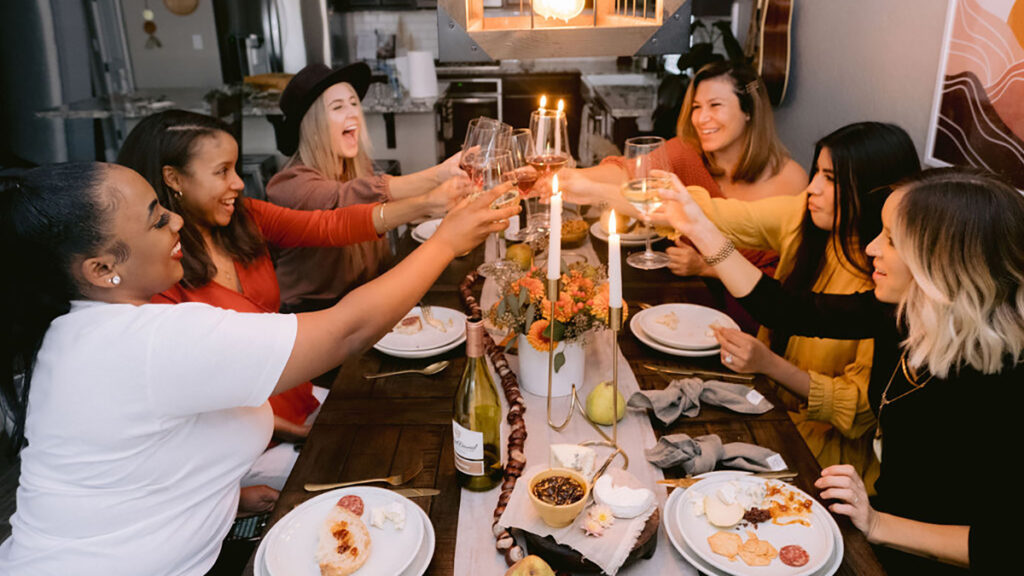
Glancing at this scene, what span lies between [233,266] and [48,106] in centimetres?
484

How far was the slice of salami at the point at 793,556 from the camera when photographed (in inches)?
40.0

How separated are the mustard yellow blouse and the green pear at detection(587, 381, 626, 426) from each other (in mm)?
542

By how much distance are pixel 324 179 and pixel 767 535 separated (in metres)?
1.90

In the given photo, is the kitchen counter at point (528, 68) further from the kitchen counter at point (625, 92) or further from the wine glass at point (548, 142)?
the wine glass at point (548, 142)

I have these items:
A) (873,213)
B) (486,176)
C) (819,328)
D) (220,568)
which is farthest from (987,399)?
(220,568)

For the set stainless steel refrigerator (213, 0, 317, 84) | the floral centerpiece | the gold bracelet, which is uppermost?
stainless steel refrigerator (213, 0, 317, 84)

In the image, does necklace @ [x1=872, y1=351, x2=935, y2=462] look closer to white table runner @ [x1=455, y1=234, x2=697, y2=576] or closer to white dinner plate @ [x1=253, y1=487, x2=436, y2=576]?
white table runner @ [x1=455, y1=234, x2=697, y2=576]

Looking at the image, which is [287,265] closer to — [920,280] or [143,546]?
[143,546]

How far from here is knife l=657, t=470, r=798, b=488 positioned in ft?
3.84

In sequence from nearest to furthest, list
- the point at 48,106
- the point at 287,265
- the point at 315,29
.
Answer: the point at 287,265 → the point at 48,106 → the point at 315,29

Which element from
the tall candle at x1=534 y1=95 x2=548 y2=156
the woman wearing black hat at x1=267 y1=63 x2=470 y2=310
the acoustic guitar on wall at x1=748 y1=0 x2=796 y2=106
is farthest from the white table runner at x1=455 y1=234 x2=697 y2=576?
the acoustic guitar on wall at x1=748 y1=0 x2=796 y2=106

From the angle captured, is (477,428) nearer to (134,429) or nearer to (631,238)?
(134,429)

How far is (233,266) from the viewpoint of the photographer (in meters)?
1.83

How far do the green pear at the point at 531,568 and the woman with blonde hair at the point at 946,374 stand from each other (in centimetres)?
49
